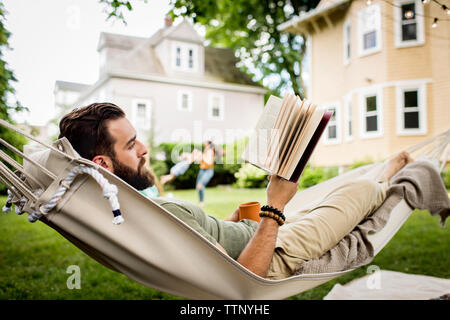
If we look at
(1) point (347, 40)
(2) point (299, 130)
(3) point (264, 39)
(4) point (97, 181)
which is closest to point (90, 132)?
(4) point (97, 181)

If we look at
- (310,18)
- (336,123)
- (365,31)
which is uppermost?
(310,18)

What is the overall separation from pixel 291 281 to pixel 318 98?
5.91 meters

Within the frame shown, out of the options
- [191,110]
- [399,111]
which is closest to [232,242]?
[191,110]

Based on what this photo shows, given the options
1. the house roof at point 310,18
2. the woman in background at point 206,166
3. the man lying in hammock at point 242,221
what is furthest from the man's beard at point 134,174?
the house roof at point 310,18

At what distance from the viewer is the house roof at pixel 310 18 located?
5.31 m

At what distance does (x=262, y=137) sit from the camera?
1036 millimetres

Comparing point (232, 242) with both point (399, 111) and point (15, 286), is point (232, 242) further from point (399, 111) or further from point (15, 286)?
point (399, 111)

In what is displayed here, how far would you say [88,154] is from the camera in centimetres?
105

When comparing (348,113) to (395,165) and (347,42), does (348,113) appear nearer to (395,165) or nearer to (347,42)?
(347,42)

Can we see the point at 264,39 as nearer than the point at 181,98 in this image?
No

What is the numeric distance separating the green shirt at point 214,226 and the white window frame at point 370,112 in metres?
4.77

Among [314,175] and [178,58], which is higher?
[178,58]

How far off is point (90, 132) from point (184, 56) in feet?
14.1

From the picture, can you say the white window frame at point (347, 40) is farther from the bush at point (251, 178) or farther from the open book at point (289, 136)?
the open book at point (289, 136)
